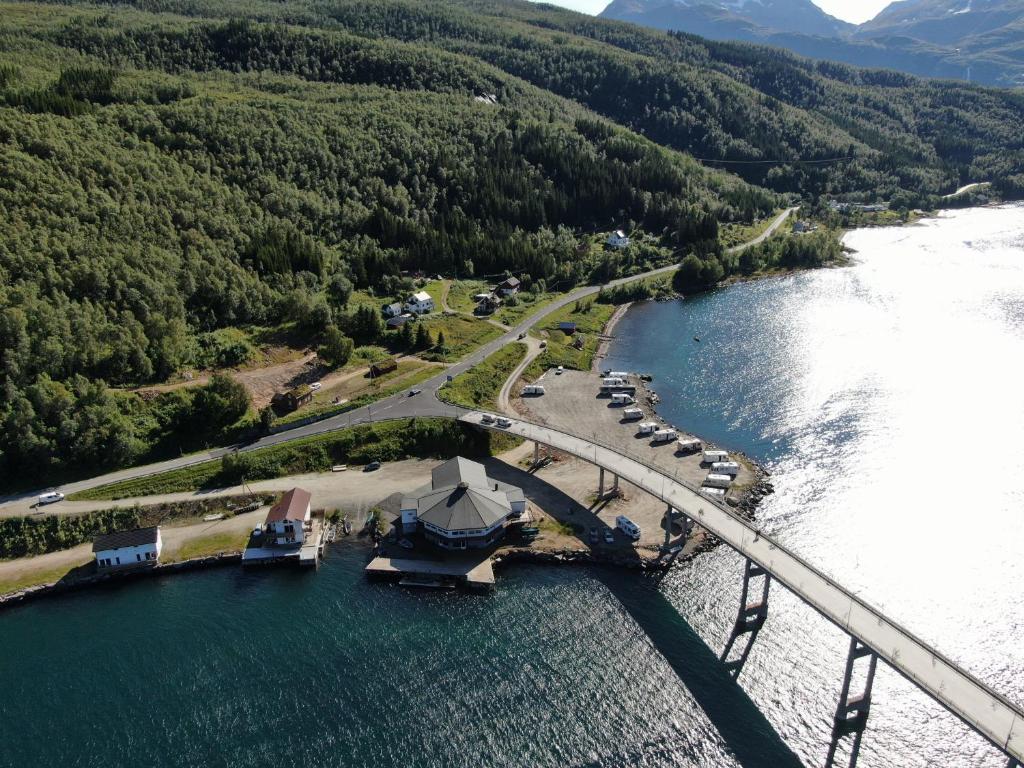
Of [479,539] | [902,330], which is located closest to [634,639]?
[479,539]

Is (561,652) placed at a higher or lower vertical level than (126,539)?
lower

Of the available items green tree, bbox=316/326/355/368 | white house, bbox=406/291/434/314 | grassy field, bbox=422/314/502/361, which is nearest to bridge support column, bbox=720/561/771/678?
grassy field, bbox=422/314/502/361

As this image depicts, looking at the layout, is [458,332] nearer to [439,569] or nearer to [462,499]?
[462,499]

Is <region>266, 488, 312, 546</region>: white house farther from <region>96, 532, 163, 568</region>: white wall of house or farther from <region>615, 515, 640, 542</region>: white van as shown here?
<region>615, 515, 640, 542</region>: white van

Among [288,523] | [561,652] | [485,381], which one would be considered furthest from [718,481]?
[288,523]

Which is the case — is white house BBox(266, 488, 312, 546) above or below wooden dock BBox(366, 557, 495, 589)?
above

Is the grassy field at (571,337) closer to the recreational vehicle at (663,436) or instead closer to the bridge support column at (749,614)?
the recreational vehicle at (663,436)

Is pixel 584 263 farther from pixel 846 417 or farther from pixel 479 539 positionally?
pixel 479 539
